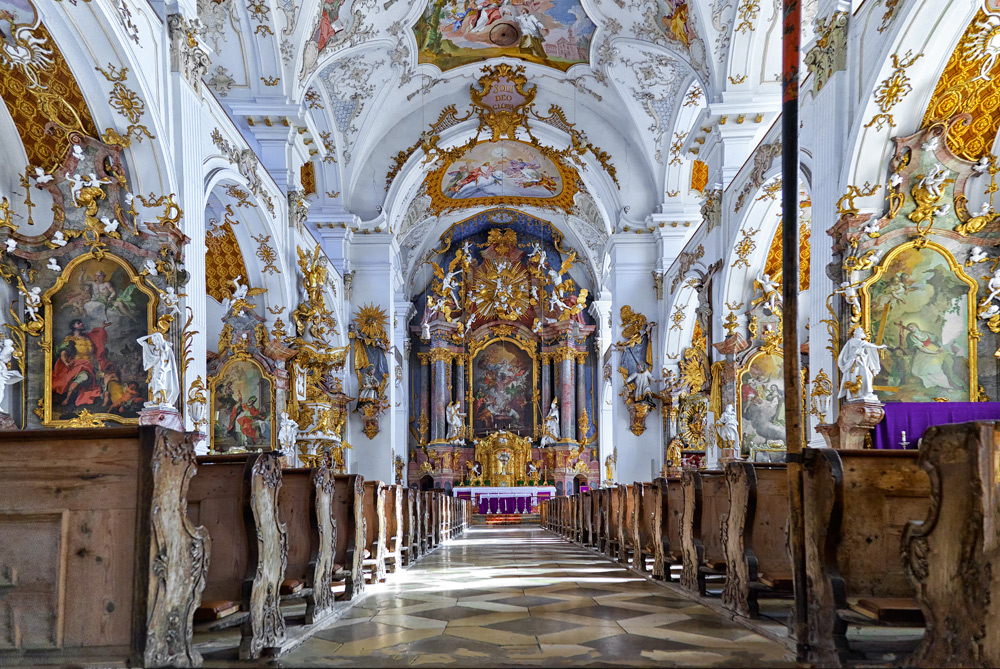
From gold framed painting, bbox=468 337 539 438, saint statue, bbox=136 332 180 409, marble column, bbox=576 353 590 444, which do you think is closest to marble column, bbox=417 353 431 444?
gold framed painting, bbox=468 337 539 438

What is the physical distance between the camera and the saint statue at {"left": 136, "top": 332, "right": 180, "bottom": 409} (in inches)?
332

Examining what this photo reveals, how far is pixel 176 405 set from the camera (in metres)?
8.70

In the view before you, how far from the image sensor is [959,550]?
296 centimetres

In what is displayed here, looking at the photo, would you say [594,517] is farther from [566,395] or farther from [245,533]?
[566,395]

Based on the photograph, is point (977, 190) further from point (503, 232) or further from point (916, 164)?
point (503, 232)

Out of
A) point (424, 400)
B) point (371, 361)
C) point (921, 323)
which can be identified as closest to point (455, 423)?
point (424, 400)

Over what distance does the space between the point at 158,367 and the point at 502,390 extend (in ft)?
68.1

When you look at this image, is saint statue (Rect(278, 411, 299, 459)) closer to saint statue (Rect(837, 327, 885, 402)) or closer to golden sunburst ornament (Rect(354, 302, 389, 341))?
golden sunburst ornament (Rect(354, 302, 389, 341))

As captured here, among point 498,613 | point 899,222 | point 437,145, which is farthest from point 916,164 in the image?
point 437,145

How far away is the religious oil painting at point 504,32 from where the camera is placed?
16.7 meters

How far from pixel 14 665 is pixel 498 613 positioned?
2763 mm

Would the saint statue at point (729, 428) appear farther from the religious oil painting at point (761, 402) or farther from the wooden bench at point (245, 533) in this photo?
the wooden bench at point (245, 533)

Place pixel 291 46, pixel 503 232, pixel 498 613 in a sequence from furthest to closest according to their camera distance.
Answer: pixel 503 232 < pixel 291 46 < pixel 498 613

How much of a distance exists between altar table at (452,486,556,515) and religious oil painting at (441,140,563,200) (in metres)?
8.57
